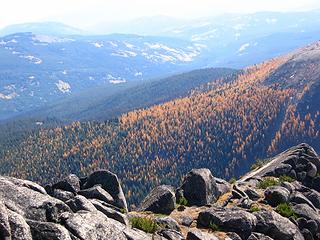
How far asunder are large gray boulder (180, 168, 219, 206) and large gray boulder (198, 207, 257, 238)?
895cm

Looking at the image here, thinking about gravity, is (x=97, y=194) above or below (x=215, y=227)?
above

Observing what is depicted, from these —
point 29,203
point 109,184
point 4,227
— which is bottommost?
point 109,184

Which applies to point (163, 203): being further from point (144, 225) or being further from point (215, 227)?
point (144, 225)

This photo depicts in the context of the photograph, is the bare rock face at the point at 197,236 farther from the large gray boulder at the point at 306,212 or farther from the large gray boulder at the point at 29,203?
the large gray boulder at the point at 306,212

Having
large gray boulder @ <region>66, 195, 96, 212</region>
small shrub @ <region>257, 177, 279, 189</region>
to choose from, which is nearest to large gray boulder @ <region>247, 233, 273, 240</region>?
A: large gray boulder @ <region>66, 195, 96, 212</region>

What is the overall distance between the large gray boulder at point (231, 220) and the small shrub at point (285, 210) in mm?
6931

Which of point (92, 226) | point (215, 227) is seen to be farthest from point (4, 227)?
point (215, 227)

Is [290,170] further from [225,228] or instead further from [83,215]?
[83,215]

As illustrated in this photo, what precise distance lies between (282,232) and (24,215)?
27716 mm

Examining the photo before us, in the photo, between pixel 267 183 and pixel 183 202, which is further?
pixel 267 183

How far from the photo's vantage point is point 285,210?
181 ft

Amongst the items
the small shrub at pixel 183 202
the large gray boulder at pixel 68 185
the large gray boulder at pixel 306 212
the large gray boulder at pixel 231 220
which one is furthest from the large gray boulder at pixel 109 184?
the large gray boulder at pixel 306 212

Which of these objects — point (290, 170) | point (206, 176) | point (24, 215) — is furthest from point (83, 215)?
point (290, 170)

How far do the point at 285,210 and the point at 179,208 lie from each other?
41.0ft
